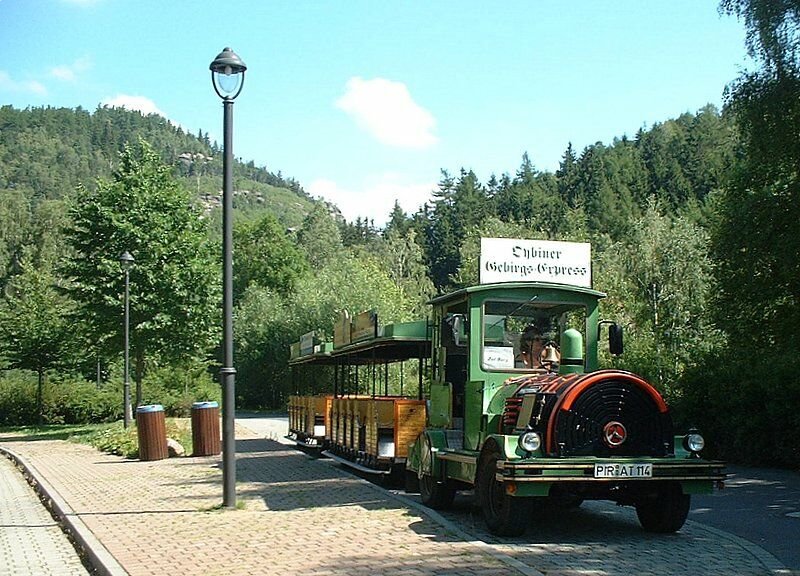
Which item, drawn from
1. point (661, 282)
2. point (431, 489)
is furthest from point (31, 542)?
point (661, 282)

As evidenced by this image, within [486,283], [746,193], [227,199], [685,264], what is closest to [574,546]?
[486,283]

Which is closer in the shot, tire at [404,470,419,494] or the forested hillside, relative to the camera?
tire at [404,470,419,494]

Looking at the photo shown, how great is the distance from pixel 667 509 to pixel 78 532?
243 inches

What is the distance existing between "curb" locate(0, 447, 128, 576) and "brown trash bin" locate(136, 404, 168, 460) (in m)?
3.04

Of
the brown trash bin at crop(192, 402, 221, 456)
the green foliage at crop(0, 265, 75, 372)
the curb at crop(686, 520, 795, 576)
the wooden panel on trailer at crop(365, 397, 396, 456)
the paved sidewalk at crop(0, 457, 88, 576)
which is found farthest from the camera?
the green foliage at crop(0, 265, 75, 372)

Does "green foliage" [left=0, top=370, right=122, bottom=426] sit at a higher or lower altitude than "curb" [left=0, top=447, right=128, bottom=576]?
higher

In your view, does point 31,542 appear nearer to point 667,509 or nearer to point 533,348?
point 533,348

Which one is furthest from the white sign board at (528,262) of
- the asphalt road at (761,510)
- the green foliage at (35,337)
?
the green foliage at (35,337)

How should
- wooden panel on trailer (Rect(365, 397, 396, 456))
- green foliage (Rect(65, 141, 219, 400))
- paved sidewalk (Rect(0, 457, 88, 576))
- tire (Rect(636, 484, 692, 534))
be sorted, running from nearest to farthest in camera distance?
paved sidewalk (Rect(0, 457, 88, 576)) → tire (Rect(636, 484, 692, 534)) → wooden panel on trailer (Rect(365, 397, 396, 456)) → green foliage (Rect(65, 141, 219, 400))

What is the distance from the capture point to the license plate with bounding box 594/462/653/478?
9.22 m

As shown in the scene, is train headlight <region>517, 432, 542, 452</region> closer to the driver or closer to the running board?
the driver

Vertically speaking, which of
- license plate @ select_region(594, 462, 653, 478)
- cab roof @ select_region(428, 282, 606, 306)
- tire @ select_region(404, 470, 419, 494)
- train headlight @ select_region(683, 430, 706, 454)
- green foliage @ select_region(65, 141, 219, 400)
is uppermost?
green foliage @ select_region(65, 141, 219, 400)

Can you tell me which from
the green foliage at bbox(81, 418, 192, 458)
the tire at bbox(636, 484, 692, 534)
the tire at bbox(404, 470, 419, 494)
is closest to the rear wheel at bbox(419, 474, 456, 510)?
the tire at bbox(404, 470, 419, 494)

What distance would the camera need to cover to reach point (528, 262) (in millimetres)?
12055
